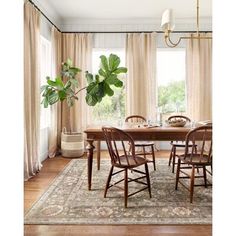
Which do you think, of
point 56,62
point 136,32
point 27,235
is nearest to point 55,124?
point 56,62

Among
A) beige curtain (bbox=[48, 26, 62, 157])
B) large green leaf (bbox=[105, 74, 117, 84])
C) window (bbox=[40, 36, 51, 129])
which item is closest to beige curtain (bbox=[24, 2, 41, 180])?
window (bbox=[40, 36, 51, 129])

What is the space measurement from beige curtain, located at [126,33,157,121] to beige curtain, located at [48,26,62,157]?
148cm

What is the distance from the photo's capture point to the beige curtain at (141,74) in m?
5.77

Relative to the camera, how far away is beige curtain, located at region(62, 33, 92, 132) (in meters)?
5.71

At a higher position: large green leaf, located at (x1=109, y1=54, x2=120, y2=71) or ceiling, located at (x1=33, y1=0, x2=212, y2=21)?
ceiling, located at (x1=33, y1=0, x2=212, y2=21)

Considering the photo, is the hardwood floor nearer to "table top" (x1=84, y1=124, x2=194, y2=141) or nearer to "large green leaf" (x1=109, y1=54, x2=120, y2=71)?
"table top" (x1=84, y1=124, x2=194, y2=141)

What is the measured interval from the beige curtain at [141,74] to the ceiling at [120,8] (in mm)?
532

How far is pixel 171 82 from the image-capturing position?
6031 mm

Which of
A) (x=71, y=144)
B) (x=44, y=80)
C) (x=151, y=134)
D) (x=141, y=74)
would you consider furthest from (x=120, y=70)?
(x=151, y=134)

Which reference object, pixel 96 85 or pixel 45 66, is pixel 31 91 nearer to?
pixel 96 85

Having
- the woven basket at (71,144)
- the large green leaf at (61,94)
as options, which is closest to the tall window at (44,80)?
the woven basket at (71,144)

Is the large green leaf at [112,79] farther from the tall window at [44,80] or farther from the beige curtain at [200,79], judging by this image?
the beige curtain at [200,79]
